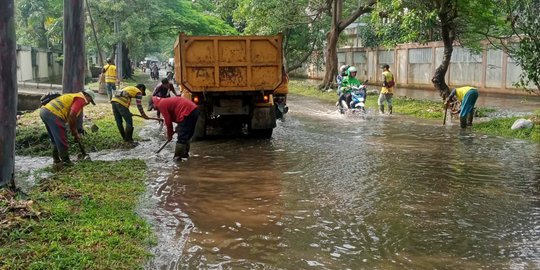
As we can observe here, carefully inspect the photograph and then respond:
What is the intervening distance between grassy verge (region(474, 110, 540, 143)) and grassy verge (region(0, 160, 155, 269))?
29.9 ft

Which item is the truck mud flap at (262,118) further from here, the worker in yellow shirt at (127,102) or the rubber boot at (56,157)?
the rubber boot at (56,157)

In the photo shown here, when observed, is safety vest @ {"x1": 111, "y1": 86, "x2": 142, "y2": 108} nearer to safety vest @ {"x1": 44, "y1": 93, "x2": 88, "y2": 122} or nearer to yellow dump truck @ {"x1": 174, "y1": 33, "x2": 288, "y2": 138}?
yellow dump truck @ {"x1": 174, "y1": 33, "x2": 288, "y2": 138}

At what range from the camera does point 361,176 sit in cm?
838

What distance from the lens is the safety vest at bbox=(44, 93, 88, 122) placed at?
28.7 ft

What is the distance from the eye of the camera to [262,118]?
39.4 ft

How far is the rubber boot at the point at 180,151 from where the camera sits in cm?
973

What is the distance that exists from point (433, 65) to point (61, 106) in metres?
24.1

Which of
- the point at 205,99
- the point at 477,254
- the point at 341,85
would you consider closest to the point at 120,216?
the point at 477,254

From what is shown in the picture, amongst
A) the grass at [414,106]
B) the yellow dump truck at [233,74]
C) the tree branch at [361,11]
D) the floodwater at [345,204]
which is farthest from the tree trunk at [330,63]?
the floodwater at [345,204]

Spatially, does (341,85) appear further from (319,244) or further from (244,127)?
(319,244)

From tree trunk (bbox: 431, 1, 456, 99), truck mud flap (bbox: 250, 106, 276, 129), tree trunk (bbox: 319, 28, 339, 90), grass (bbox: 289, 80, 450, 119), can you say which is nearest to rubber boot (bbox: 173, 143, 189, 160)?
truck mud flap (bbox: 250, 106, 276, 129)

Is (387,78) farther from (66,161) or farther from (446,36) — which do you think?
(66,161)

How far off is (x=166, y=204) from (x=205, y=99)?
510 cm

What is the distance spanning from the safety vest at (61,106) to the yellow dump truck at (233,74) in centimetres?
285
